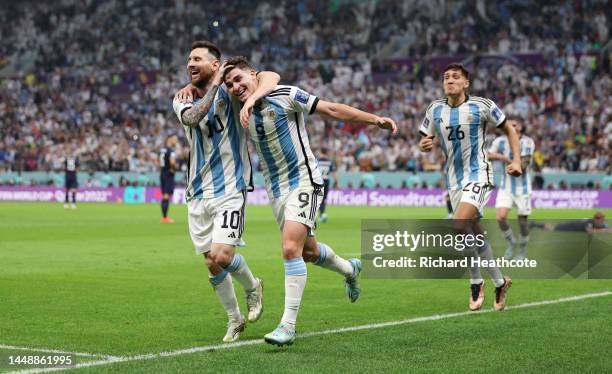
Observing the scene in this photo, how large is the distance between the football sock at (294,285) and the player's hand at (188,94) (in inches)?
59.2

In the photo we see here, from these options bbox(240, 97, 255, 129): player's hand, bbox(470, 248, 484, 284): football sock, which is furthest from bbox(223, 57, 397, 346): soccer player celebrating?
bbox(470, 248, 484, 284): football sock

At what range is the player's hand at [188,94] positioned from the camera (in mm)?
7650

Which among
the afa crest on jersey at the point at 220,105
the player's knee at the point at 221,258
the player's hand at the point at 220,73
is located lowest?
the player's knee at the point at 221,258

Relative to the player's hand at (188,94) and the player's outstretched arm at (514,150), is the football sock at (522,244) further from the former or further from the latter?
the player's hand at (188,94)

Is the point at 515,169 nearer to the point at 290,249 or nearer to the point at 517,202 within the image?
the point at 290,249

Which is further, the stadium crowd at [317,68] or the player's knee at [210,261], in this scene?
the stadium crowd at [317,68]

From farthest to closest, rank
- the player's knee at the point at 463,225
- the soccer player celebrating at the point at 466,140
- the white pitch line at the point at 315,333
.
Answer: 1. the player's knee at the point at 463,225
2. the soccer player celebrating at the point at 466,140
3. the white pitch line at the point at 315,333

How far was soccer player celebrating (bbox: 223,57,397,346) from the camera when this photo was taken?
7.50m

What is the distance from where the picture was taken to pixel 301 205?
7.61 meters

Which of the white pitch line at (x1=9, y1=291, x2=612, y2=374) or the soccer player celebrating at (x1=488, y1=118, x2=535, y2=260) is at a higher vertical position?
the soccer player celebrating at (x1=488, y1=118, x2=535, y2=260)

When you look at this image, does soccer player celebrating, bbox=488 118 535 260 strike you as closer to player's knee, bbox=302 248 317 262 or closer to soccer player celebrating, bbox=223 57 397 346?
player's knee, bbox=302 248 317 262

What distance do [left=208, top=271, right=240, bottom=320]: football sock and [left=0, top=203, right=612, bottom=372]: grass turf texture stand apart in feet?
0.74

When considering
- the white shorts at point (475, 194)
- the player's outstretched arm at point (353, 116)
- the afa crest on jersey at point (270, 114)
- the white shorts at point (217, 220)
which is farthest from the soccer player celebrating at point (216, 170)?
the white shorts at point (475, 194)

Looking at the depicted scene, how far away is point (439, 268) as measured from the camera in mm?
11844
